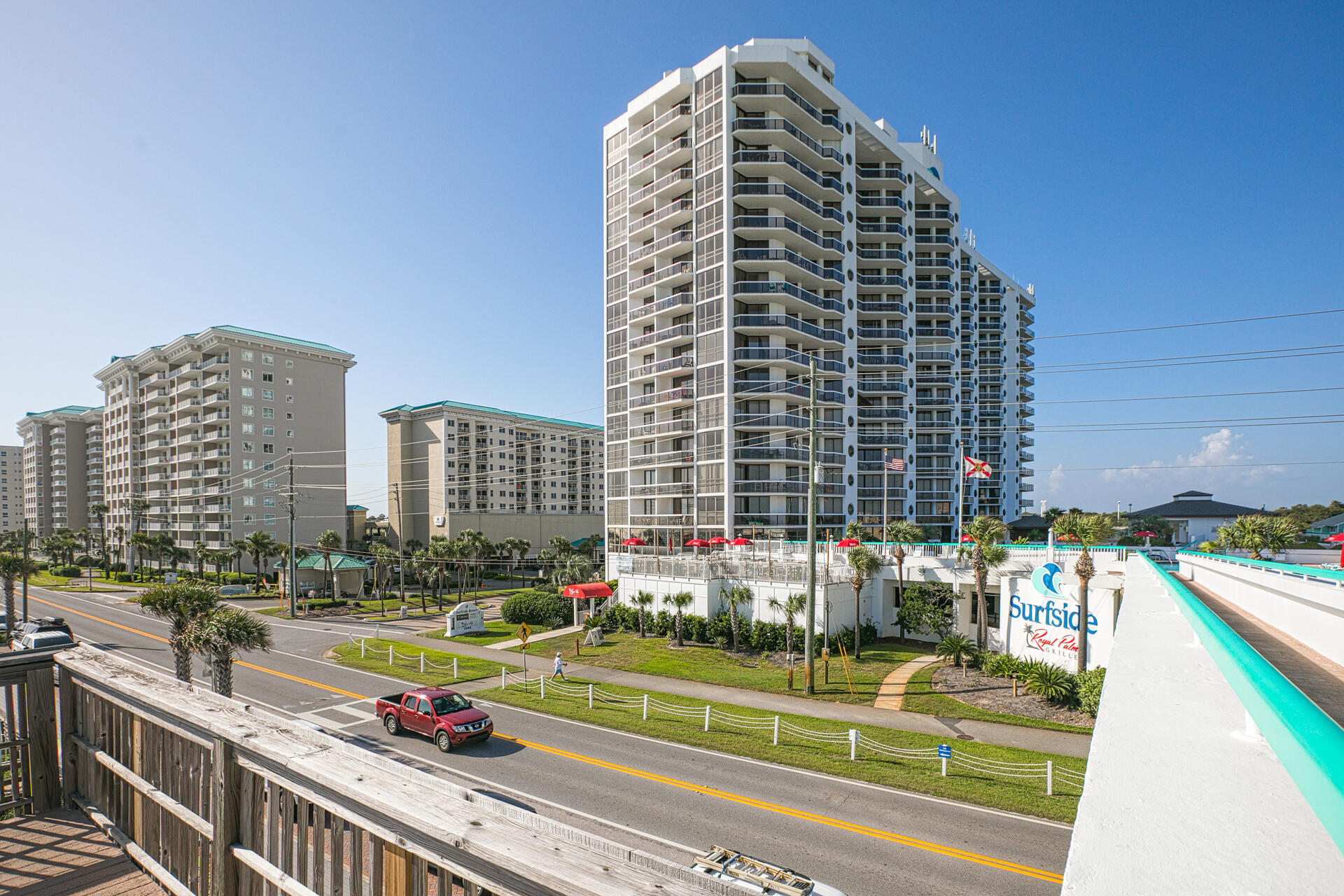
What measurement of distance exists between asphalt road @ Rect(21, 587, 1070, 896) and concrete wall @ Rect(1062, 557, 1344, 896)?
Result: 6.38m

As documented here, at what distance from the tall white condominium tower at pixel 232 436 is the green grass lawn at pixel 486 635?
5239cm

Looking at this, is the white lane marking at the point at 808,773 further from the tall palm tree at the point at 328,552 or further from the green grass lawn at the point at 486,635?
the tall palm tree at the point at 328,552

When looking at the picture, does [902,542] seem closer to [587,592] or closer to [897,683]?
[897,683]

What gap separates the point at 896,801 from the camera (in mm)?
14359

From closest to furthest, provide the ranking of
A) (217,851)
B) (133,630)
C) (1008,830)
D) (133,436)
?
1. (217,851)
2. (1008,830)
3. (133,630)
4. (133,436)

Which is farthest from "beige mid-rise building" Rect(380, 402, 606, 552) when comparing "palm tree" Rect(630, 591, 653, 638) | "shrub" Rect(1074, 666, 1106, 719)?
"shrub" Rect(1074, 666, 1106, 719)

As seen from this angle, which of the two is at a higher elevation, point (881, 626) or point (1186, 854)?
point (1186, 854)

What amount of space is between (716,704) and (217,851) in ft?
68.9

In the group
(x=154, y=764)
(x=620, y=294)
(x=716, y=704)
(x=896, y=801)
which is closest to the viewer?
(x=154, y=764)

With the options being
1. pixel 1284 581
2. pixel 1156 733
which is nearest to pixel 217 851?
pixel 1156 733

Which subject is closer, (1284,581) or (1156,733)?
(1156,733)

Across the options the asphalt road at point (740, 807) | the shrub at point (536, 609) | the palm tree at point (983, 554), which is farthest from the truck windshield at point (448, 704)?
the palm tree at point (983, 554)

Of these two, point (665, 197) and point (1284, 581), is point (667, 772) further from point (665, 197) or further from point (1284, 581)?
point (665, 197)

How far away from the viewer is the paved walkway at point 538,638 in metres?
34.7
